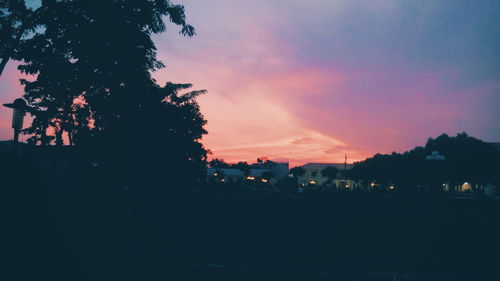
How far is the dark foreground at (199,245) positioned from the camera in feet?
16.4

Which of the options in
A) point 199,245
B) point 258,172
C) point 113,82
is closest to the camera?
point 113,82

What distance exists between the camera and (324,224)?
13.6m

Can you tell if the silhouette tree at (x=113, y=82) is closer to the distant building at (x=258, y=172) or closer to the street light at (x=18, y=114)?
the street light at (x=18, y=114)

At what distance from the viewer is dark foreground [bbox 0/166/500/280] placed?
4998 mm

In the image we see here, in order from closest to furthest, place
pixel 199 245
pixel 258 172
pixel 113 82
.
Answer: pixel 113 82 → pixel 199 245 → pixel 258 172

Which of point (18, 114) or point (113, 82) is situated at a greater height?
point (113, 82)

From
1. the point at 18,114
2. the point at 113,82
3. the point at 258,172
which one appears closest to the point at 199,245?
the point at 113,82

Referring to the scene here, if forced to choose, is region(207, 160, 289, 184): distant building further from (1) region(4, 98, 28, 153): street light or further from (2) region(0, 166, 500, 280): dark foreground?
(1) region(4, 98, 28, 153): street light

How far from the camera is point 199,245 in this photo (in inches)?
340

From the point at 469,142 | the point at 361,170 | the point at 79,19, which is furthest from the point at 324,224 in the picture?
the point at 361,170

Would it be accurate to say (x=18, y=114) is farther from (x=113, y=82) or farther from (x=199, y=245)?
(x=199, y=245)

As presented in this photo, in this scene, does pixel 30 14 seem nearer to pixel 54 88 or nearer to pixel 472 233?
Result: pixel 54 88

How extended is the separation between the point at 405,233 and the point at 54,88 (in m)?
11.8

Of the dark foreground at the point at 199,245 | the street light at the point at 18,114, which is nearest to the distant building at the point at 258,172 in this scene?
the dark foreground at the point at 199,245
